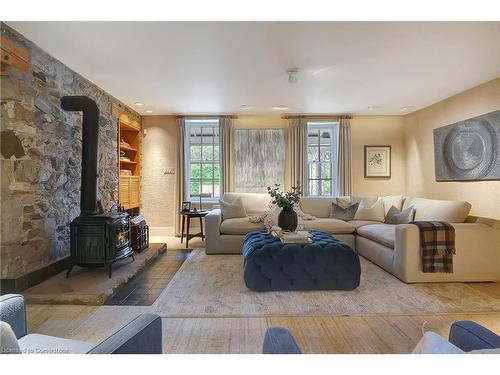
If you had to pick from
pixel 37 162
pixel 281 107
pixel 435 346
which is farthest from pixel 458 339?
pixel 281 107

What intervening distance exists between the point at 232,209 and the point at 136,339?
12.7 ft

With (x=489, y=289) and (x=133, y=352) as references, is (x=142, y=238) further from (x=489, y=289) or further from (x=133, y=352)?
(x=489, y=289)

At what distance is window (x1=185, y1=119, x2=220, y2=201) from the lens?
611 cm

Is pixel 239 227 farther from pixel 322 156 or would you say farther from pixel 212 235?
pixel 322 156

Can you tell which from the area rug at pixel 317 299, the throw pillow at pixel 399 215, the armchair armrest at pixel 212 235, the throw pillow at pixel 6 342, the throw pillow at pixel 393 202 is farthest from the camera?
the throw pillow at pixel 393 202

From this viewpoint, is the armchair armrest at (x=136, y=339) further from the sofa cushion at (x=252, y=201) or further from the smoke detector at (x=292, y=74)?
the sofa cushion at (x=252, y=201)

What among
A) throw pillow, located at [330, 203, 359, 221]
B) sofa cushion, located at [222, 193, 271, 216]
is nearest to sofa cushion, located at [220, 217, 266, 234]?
sofa cushion, located at [222, 193, 271, 216]

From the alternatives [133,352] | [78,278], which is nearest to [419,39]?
[133,352]

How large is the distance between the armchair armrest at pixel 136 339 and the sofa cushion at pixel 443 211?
370 centimetres

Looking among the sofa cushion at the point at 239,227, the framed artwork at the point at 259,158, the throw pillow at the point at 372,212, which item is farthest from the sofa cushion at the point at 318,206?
the sofa cushion at the point at 239,227

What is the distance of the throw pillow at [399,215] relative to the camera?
419cm

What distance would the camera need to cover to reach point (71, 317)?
7.75 ft

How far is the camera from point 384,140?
19.6 ft
